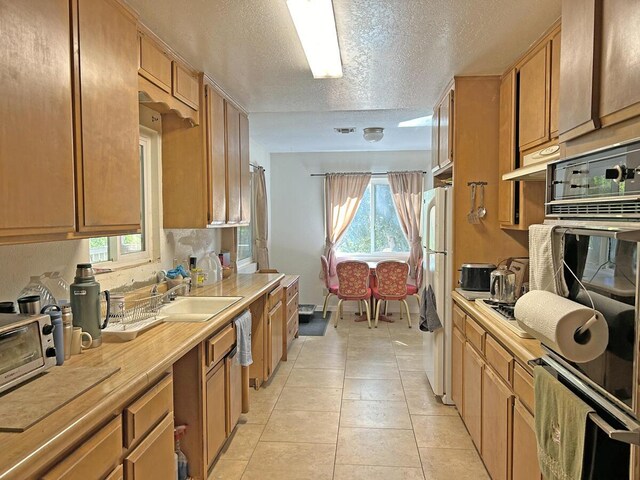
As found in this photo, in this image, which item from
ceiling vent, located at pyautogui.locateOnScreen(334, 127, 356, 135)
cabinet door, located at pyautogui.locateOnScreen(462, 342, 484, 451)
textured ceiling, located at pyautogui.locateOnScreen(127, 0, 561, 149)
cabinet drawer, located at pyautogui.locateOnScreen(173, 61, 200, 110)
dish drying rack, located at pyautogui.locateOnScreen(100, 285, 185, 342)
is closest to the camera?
dish drying rack, located at pyautogui.locateOnScreen(100, 285, 185, 342)

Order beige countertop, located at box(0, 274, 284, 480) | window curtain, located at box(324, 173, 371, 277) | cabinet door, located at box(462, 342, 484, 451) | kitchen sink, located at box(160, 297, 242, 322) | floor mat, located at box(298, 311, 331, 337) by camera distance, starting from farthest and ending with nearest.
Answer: window curtain, located at box(324, 173, 371, 277) → floor mat, located at box(298, 311, 331, 337) → kitchen sink, located at box(160, 297, 242, 322) → cabinet door, located at box(462, 342, 484, 451) → beige countertop, located at box(0, 274, 284, 480)

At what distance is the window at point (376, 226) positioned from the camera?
6.70 m

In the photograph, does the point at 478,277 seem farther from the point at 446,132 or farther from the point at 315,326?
the point at 315,326

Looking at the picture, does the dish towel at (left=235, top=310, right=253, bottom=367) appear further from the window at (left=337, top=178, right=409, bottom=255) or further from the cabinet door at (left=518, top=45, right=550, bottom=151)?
the window at (left=337, top=178, right=409, bottom=255)

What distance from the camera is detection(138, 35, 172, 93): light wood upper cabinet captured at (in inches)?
87.6

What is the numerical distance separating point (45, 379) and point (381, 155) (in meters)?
5.80

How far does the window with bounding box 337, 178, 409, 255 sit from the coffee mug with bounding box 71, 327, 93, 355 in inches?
204

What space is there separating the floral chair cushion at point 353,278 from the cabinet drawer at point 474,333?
9.69 feet

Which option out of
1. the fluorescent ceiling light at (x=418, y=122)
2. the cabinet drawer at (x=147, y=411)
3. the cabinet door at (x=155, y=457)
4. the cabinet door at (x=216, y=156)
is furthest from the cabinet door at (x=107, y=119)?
the fluorescent ceiling light at (x=418, y=122)

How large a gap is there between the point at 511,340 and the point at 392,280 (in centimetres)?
382

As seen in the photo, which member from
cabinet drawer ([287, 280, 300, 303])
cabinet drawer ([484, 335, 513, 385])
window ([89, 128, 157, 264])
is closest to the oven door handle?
cabinet drawer ([484, 335, 513, 385])

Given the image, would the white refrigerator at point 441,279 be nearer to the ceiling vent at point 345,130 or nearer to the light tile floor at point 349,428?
the light tile floor at point 349,428

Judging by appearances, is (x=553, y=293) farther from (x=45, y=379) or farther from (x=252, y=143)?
(x=252, y=143)

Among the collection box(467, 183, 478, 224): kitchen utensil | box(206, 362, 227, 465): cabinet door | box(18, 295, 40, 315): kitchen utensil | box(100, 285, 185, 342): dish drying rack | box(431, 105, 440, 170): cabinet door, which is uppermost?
box(431, 105, 440, 170): cabinet door
